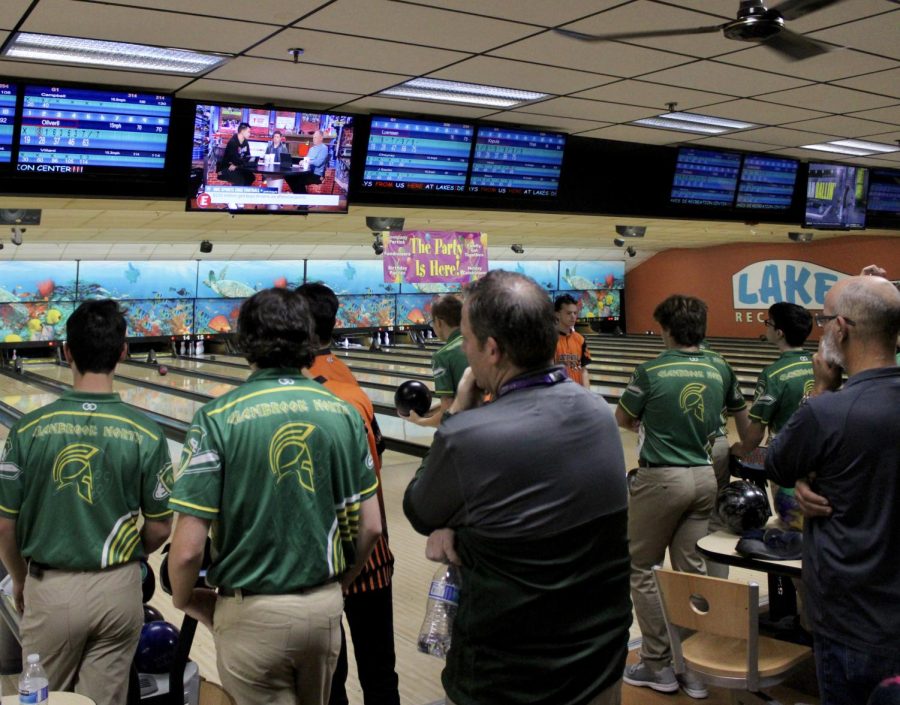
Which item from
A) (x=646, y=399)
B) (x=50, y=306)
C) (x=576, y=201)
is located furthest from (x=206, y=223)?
(x=646, y=399)

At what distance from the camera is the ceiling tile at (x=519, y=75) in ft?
13.7

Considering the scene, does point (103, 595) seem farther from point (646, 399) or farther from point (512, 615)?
point (646, 399)

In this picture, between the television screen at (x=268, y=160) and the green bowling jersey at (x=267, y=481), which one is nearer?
the green bowling jersey at (x=267, y=481)

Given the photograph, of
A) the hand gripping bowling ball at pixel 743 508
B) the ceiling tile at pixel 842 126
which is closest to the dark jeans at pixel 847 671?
the hand gripping bowling ball at pixel 743 508

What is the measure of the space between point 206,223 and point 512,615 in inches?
317

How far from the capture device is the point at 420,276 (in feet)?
26.4

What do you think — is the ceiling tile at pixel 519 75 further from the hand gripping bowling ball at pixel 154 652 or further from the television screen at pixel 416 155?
the hand gripping bowling ball at pixel 154 652

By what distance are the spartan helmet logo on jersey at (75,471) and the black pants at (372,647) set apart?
0.69 metres

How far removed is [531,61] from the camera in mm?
4109

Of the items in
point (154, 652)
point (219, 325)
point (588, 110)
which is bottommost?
point (219, 325)

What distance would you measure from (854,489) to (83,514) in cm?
160

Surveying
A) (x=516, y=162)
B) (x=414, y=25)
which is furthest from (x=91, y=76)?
(x=516, y=162)

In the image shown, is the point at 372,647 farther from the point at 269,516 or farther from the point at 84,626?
the point at 269,516

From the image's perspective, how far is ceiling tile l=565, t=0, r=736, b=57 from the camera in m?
3.39
